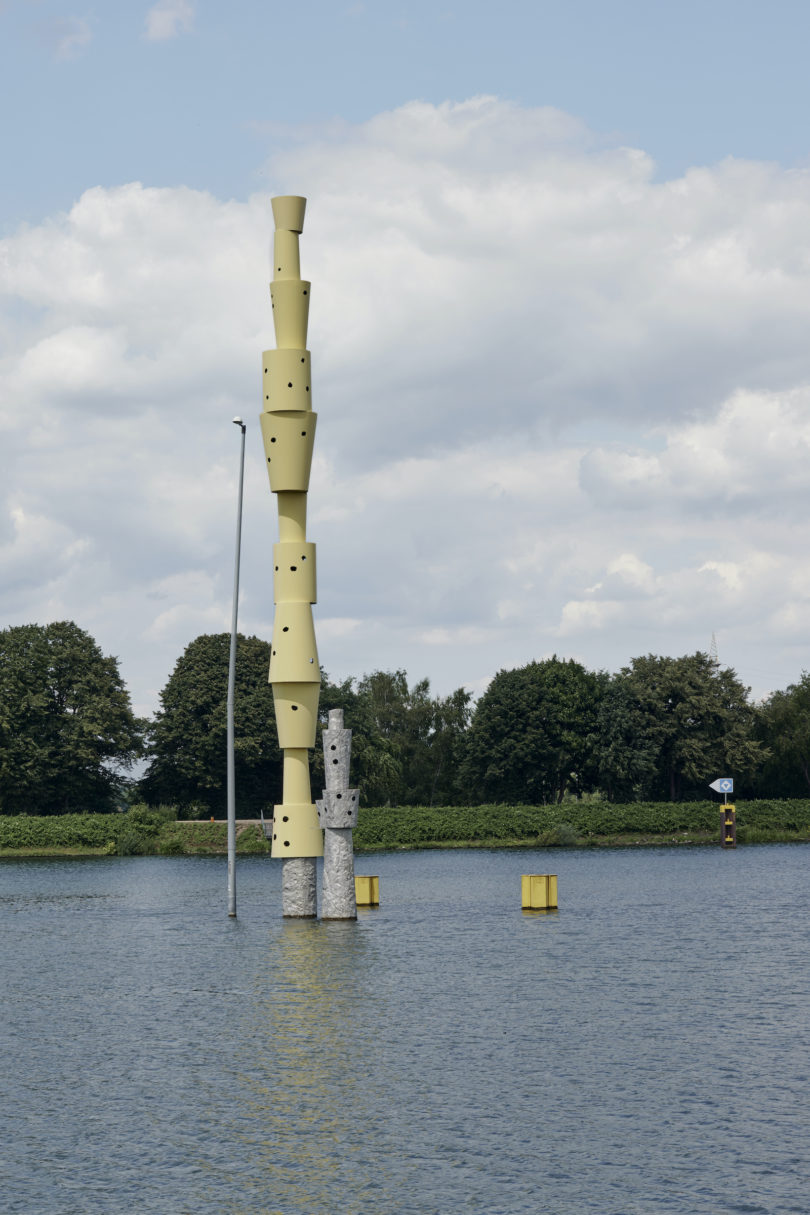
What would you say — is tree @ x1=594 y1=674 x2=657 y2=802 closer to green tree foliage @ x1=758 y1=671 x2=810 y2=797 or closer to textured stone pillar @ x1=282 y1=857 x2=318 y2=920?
green tree foliage @ x1=758 y1=671 x2=810 y2=797

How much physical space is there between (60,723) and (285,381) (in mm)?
68495

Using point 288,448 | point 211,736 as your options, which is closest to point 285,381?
point 288,448

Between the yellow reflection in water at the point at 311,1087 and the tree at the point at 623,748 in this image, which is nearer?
the yellow reflection in water at the point at 311,1087

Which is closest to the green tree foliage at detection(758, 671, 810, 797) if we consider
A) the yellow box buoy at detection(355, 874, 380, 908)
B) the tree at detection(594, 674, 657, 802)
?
the tree at detection(594, 674, 657, 802)

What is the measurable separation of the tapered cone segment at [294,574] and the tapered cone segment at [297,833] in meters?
6.53

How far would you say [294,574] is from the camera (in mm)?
43875

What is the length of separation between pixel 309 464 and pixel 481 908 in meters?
17.7

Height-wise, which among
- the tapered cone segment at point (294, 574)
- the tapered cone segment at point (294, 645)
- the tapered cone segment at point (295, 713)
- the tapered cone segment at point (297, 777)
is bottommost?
the tapered cone segment at point (297, 777)

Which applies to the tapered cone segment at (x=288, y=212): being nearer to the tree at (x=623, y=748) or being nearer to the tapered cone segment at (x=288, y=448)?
the tapered cone segment at (x=288, y=448)

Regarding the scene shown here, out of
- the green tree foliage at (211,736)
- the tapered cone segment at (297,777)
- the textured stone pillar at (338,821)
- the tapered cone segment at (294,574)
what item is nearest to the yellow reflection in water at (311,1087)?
the textured stone pillar at (338,821)

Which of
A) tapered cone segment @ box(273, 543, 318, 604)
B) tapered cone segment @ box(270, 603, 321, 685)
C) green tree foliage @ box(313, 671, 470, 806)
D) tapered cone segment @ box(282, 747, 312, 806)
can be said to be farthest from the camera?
green tree foliage @ box(313, 671, 470, 806)

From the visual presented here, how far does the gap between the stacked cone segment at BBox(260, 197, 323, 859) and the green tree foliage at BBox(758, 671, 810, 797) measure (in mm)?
85994

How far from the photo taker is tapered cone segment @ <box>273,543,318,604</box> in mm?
43844

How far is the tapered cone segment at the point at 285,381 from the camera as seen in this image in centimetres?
4381
